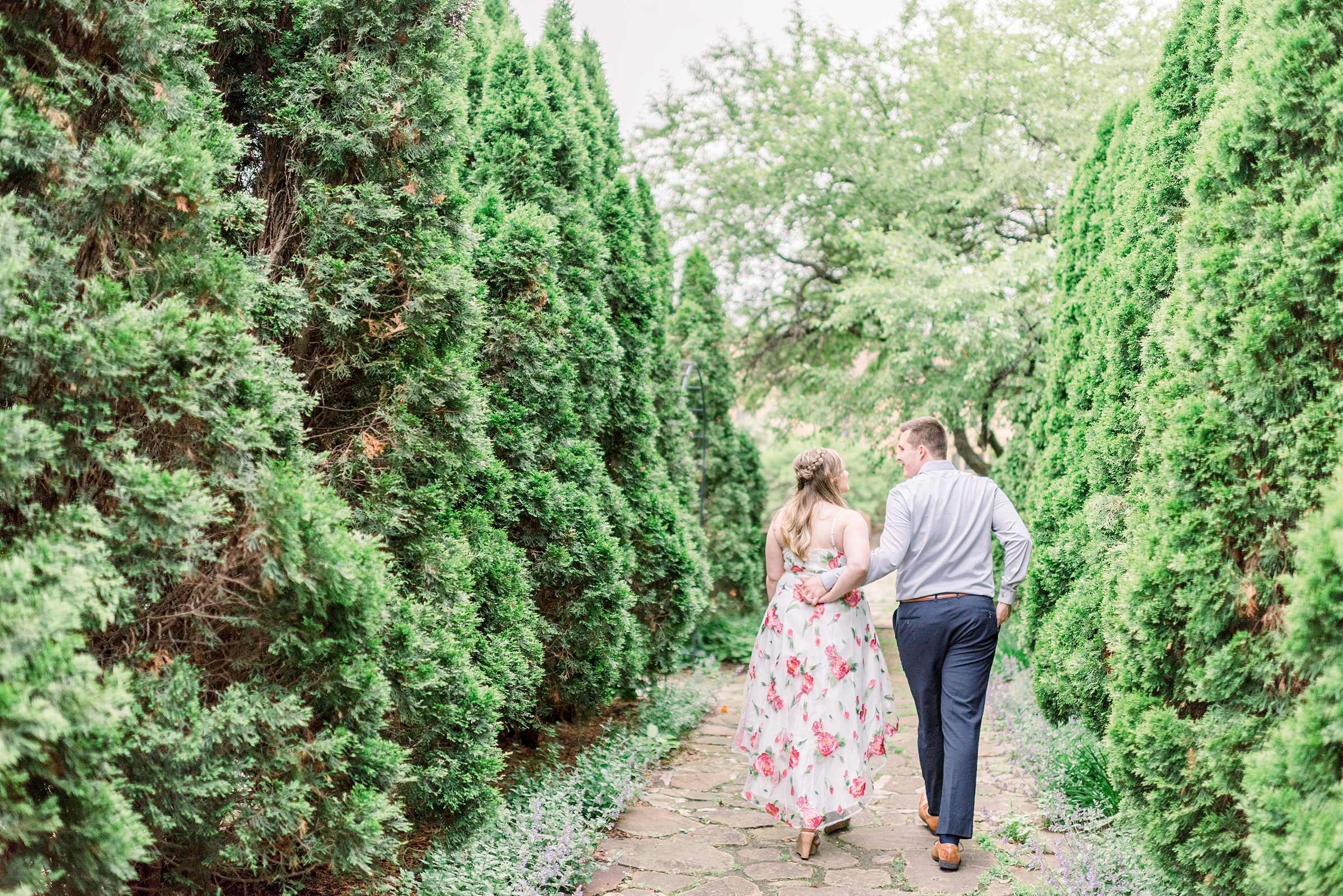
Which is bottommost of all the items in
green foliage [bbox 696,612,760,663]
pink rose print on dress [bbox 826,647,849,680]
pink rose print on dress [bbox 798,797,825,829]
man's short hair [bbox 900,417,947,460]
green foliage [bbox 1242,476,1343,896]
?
green foliage [bbox 696,612,760,663]

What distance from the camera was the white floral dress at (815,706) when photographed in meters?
4.50

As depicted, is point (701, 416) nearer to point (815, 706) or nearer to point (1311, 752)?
point (815, 706)

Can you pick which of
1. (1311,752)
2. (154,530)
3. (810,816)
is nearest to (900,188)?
(810,816)

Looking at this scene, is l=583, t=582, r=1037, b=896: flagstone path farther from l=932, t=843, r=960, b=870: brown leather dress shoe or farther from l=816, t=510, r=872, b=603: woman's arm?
l=816, t=510, r=872, b=603: woman's arm

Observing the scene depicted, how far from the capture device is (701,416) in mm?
11898

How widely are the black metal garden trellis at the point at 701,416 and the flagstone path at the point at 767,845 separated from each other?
3747 millimetres

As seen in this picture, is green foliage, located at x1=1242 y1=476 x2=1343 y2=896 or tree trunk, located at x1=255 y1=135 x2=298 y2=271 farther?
tree trunk, located at x1=255 y1=135 x2=298 y2=271

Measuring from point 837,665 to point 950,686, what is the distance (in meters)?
0.54

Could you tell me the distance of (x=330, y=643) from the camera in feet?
8.46

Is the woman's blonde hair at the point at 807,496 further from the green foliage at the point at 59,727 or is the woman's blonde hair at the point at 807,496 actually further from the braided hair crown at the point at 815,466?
the green foliage at the point at 59,727

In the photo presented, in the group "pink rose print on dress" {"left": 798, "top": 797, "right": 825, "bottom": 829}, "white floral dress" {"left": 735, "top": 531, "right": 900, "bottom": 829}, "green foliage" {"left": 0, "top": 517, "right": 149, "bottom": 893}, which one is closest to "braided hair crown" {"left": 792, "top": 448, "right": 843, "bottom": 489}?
"white floral dress" {"left": 735, "top": 531, "right": 900, "bottom": 829}

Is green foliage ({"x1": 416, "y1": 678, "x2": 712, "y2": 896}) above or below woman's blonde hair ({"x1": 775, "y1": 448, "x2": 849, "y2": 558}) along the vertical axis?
below

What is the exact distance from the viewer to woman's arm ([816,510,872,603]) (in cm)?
447

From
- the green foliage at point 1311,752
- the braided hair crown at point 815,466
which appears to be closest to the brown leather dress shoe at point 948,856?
the braided hair crown at point 815,466
